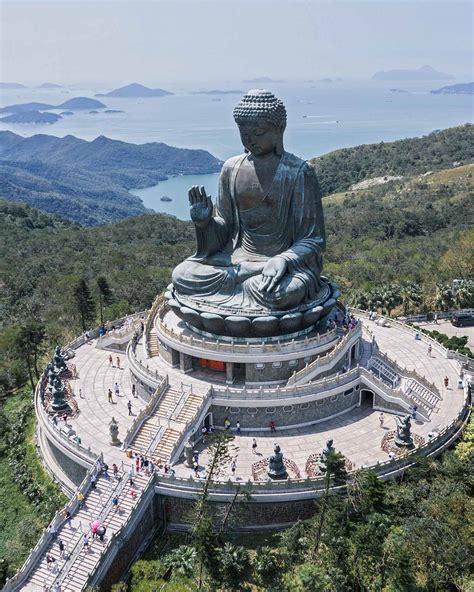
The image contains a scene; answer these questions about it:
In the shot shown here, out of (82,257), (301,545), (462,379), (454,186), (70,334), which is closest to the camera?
(301,545)

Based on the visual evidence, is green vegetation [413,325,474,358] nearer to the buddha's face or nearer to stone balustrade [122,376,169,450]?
the buddha's face

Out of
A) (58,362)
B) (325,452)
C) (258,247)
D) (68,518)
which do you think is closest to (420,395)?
(325,452)

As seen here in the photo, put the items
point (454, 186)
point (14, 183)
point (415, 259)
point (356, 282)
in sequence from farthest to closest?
point (14, 183), point (454, 186), point (415, 259), point (356, 282)

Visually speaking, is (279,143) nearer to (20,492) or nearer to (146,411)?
(146,411)

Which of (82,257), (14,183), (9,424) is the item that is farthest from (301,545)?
(14,183)

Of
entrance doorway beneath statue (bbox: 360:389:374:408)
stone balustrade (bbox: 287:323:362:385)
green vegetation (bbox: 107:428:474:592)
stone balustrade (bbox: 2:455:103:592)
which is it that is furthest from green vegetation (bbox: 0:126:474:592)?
stone balustrade (bbox: 287:323:362:385)

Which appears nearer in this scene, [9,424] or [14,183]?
[9,424]

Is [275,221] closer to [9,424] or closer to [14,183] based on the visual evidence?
[9,424]

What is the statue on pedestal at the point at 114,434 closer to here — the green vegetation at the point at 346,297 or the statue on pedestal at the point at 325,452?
the green vegetation at the point at 346,297
